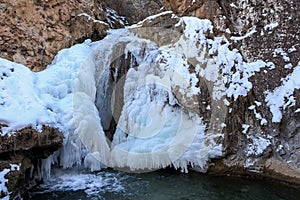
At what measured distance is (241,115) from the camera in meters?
5.37

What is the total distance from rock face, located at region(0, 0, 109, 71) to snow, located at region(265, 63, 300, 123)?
16.2 ft

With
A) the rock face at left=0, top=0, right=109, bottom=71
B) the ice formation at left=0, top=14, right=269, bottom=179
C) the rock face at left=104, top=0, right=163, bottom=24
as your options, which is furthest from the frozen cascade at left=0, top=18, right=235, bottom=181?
the rock face at left=104, top=0, right=163, bottom=24

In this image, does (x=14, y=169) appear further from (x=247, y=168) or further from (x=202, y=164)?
(x=247, y=168)

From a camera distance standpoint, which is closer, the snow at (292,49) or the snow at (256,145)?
the snow at (256,145)

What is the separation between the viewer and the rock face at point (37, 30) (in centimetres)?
731

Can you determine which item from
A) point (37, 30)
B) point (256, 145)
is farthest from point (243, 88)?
point (37, 30)

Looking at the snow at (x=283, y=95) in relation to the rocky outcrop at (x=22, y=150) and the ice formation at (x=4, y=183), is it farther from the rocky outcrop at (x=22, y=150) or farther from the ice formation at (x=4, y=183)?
the ice formation at (x=4, y=183)

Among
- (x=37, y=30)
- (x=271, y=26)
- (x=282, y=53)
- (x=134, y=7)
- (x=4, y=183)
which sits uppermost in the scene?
(x=134, y=7)

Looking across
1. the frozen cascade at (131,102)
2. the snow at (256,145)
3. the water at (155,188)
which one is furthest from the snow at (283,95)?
the water at (155,188)

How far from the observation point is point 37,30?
7449mm

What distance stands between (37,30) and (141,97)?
3.48 metres

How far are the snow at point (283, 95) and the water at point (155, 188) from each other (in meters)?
1.27

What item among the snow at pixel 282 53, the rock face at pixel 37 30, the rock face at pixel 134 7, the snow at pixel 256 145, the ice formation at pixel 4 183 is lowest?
the ice formation at pixel 4 183

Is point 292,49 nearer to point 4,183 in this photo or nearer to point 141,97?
point 141,97
